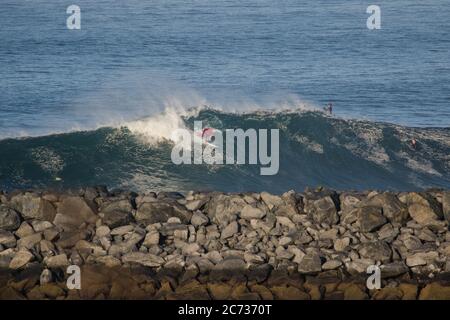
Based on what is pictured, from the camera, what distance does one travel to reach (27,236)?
46.6 feet

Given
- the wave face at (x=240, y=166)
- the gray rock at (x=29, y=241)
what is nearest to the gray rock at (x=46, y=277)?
the gray rock at (x=29, y=241)

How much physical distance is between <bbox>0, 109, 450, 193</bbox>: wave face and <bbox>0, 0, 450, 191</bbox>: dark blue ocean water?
0.05 meters

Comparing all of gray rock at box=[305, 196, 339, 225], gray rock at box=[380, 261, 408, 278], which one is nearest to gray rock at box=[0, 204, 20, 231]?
gray rock at box=[305, 196, 339, 225]

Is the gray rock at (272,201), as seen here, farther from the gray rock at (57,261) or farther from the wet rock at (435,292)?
the gray rock at (57,261)

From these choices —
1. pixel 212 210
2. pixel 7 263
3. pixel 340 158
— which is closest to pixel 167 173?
pixel 340 158

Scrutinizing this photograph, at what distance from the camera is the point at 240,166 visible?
21469 millimetres

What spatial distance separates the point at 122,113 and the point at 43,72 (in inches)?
298

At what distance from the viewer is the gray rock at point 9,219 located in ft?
47.5

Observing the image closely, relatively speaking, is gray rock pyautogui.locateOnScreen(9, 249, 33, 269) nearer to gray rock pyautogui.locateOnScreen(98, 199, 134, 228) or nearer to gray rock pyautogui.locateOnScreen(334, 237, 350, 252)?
gray rock pyautogui.locateOnScreen(98, 199, 134, 228)

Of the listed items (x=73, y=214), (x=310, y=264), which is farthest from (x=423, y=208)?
(x=73, y=214)

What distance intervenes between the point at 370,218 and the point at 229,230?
6.46ft

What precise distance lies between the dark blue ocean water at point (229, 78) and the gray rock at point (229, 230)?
651 cm
